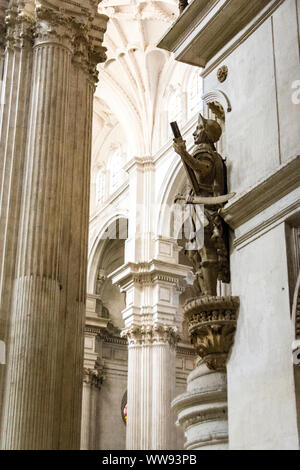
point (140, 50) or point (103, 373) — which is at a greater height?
point (140, 50)

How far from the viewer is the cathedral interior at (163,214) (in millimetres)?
5797

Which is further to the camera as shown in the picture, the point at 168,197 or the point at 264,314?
the point at 168,197

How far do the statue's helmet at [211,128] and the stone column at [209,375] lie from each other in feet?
5.31

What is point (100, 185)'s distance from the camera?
24766 millimetres

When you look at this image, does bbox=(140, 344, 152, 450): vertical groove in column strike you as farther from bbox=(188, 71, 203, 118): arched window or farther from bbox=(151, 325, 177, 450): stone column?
bbox=(188, 71, 203, 118): arched window

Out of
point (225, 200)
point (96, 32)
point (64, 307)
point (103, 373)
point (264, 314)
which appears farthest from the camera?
point (103, 373)

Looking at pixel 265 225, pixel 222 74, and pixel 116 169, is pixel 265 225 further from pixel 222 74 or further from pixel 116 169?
pixel 116 169

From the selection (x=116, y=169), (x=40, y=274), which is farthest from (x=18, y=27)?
(x=116, y=169)

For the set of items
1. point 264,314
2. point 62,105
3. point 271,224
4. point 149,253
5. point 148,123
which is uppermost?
point 148,123

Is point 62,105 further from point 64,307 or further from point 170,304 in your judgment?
point 170,304

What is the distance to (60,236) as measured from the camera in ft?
34.1

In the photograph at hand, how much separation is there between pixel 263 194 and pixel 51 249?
473 cm

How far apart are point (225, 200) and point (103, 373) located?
1792cm
